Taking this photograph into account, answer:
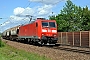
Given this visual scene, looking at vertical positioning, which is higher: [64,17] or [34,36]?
[64,17]

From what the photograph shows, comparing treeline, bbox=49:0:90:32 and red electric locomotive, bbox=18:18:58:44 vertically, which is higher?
treeline, bbox=49:0:90:32

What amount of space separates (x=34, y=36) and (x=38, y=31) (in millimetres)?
2147

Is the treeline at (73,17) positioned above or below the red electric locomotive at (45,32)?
above

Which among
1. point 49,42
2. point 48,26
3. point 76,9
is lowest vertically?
point 49,42

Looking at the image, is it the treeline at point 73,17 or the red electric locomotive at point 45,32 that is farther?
the treeline at point 73,17

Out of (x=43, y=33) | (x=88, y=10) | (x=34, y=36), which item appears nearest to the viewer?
(x=43, y=33)

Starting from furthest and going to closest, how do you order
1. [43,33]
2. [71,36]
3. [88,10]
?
[88,10] < [71,36] < [43,33]

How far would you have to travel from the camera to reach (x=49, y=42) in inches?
1127

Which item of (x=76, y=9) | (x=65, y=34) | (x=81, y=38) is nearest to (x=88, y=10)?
(x=76, y=9)

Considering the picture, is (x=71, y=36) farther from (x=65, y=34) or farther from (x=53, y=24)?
(x=53, y=24)

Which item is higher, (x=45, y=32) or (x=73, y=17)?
(x=73, y=17)

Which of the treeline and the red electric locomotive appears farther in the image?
the treeline

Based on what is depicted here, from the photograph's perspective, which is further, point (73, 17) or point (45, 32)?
point (73, 17)

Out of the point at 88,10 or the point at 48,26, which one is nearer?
the point at 48,26
